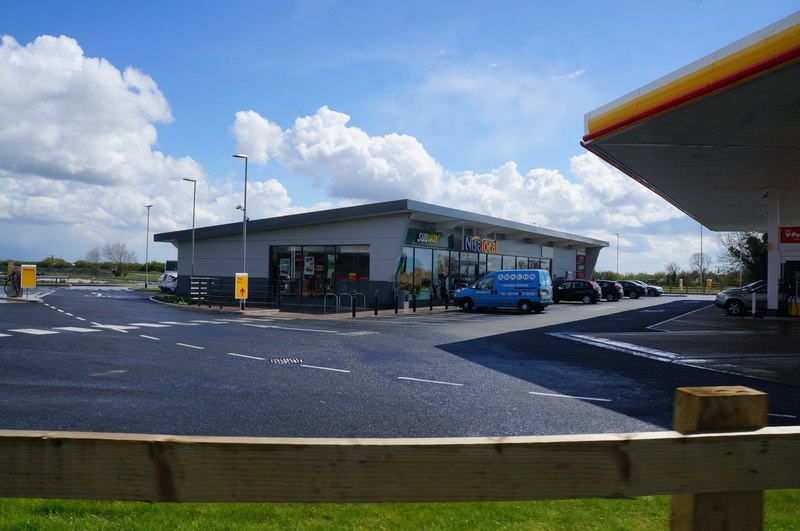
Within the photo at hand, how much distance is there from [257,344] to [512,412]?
805 cm

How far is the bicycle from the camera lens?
28125 mm

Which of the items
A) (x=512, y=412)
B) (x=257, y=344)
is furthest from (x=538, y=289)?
(x=512, y=412)

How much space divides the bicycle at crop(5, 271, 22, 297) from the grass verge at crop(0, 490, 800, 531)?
29010mm

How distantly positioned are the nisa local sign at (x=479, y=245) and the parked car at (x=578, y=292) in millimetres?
5115

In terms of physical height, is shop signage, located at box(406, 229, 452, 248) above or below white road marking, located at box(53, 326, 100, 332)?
above

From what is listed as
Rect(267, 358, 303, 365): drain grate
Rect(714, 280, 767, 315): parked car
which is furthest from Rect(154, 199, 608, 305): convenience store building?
Rect(267, 358, 303, 365): drain grate

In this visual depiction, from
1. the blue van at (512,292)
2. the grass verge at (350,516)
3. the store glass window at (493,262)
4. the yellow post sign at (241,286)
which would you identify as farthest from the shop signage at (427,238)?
the grass verge at (350,516)

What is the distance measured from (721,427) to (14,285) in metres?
32.8

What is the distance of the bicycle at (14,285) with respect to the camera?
2812 cm

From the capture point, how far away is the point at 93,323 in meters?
17.8

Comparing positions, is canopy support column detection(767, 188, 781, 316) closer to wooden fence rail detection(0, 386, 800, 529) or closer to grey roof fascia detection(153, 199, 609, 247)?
grey roof fascia detection(153, 199, 609, 247)

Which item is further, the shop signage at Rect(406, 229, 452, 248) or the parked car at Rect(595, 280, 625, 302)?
the parked car at Rect(595, 280, 625, 302)

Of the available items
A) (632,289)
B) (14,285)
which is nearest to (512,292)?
(14,285)

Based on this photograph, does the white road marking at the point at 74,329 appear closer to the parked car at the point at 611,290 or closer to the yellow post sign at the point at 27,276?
the yellow post sign at the point at 27,276
